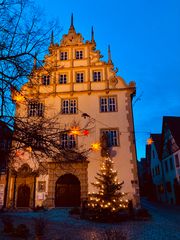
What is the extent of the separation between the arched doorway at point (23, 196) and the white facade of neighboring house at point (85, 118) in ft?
0.05

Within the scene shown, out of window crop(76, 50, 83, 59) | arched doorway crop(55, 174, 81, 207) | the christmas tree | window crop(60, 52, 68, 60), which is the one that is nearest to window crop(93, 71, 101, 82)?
window crop(76, 50, 83, 59)

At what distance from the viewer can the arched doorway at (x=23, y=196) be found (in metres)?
17.6

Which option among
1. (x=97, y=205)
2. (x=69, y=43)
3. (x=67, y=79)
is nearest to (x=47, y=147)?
(x=97, y=205)

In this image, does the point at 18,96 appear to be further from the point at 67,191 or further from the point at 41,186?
the point at 67,191

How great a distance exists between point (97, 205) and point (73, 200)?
4.17 meters

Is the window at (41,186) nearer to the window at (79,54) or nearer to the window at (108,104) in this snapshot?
the window at (108,104)

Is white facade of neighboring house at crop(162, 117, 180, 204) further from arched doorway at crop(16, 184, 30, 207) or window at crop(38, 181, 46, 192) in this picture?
arched doorway at crop(16, 184, 30, 207)

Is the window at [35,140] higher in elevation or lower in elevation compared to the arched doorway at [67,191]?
higher

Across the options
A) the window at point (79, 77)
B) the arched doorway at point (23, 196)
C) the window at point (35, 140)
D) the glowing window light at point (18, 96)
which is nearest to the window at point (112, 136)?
the window at point (79, 77)

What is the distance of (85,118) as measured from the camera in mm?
18250

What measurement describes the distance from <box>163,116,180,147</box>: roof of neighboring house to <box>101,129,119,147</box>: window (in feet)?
32.0

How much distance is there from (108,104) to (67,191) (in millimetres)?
7795

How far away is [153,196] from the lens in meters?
36.1

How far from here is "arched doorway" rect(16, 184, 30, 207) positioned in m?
17.6
